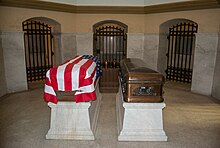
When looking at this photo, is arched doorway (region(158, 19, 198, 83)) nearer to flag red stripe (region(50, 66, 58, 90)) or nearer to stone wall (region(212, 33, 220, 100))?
stone wall (region(212, 33, 220, 100))

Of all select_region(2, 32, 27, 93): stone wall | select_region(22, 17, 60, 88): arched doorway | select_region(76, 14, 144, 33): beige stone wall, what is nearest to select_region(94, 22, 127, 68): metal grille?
select_region(76, 14, 144, 33): beige stone wall

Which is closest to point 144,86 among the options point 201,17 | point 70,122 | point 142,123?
point 142,123

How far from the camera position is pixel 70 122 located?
3553mm

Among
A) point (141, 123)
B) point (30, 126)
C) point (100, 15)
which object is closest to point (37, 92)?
point (30, 126)

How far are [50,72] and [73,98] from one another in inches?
24.1

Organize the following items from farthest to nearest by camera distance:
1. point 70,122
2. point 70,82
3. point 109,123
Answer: point 109,123 → point 70,122 → point 70,82

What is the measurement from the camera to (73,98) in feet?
Result: 11.3

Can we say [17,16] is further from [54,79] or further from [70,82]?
[70,82]

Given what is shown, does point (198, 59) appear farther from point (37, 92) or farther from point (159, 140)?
point (37, 92)

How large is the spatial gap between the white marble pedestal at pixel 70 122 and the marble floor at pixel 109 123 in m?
0.12

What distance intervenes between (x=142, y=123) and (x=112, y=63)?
358cm

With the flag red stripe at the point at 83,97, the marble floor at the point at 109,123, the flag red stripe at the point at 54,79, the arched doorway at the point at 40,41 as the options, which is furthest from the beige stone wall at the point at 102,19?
the flag red stripe at the point at 83,97

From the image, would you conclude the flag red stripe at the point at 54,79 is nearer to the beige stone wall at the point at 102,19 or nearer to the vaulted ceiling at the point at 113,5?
the beige stone wall at the point at 102,19

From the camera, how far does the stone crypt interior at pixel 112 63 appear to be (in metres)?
3.81
